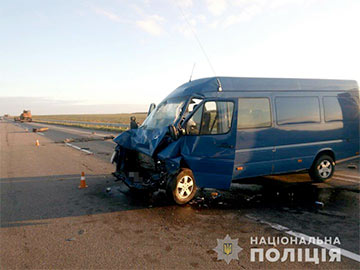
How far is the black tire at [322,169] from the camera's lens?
704 cm

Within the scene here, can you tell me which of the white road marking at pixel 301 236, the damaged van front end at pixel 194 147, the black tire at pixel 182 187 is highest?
the damaged van front end at pixel 194 147

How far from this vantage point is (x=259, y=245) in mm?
3727

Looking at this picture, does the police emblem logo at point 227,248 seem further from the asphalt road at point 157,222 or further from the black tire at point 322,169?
the black tire at point 322,169

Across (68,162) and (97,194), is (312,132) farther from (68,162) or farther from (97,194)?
(68,162)

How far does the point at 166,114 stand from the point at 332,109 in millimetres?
4453

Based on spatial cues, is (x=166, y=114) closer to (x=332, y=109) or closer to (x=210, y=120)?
(x=210, y=120)

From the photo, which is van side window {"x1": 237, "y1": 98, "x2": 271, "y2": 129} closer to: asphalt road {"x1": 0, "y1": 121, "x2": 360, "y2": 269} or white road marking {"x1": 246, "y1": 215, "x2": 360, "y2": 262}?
asphalt road {"x1": 0, "y1": 121, "x2": 360, "y2": 269}

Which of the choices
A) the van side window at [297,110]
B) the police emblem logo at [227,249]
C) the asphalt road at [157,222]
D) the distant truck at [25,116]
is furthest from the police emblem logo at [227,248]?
the distant truck at [25,116]

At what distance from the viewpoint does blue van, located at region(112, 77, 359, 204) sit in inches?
213

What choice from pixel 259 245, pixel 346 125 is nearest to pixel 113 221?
pixel 259 245

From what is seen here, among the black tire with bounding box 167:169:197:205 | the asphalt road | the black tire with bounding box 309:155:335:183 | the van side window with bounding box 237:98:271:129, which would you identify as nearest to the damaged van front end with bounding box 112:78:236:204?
the black tire with bounding box 167:169:197:205

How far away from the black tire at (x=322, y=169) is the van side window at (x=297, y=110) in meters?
1.06

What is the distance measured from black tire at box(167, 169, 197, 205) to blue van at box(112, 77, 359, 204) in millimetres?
20

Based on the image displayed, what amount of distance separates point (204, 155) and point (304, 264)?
2.65 meters
